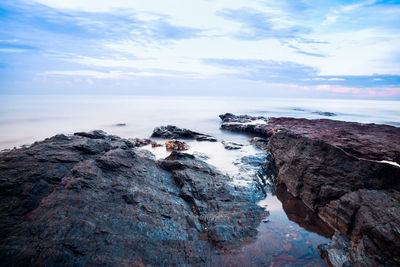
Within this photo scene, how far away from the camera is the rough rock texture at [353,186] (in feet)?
13.6

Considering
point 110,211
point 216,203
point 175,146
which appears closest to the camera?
point 110,211

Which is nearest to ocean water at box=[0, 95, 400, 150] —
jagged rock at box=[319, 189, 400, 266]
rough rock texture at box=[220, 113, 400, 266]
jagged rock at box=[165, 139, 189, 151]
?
jagged rock at box=[165, 139, 189, 151]

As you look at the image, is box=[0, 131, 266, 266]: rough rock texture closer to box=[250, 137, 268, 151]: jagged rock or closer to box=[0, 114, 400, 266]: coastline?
box=[0, 114, 400, 266]: coastline

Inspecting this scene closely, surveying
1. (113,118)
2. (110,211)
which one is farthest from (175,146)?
(113,118)

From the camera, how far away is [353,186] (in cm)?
575

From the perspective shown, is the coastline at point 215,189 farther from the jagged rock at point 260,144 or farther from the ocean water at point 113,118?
the ocean water at point 113,118

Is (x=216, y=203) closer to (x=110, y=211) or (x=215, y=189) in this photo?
(x=215, y=189)

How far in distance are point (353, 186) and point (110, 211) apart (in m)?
6.50

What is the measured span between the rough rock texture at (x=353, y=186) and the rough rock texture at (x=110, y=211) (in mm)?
2054

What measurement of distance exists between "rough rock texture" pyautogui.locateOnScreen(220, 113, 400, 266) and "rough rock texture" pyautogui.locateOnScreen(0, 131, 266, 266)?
205 cm

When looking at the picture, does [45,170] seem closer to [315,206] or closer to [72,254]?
[72,254]

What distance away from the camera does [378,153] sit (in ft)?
23.8

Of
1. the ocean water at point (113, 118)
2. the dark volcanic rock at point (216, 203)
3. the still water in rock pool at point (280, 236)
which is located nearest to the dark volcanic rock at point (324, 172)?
the still water in rock pool at point (280, 236)

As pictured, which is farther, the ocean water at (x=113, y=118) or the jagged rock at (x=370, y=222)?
the ocean water at (x=113, y=118)
